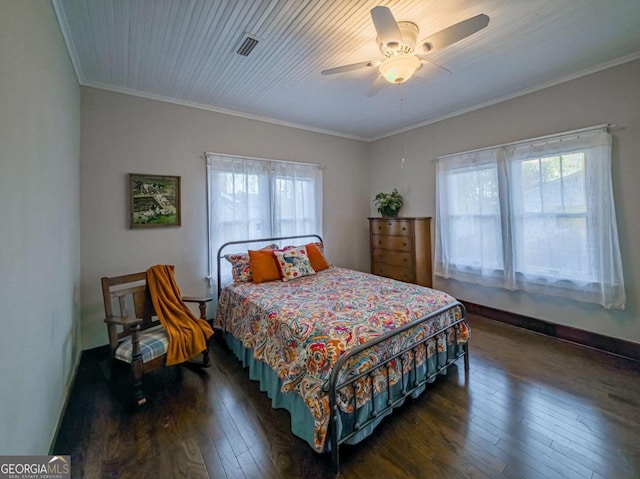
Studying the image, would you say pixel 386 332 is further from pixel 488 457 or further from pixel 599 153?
pixel 599 153

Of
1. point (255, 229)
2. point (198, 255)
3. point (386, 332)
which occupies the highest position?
point (255, 229)

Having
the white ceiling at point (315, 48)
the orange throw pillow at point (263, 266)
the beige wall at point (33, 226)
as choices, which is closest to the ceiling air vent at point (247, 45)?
the white ceiling at point (315, 48)

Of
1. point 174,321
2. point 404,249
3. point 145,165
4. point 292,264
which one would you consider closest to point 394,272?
point 404,249

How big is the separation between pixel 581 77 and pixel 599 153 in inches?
32.3

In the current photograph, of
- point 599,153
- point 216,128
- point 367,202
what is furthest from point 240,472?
point 367,202

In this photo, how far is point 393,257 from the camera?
416cm

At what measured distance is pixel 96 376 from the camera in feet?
7.82

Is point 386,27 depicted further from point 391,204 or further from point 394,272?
point 394,272

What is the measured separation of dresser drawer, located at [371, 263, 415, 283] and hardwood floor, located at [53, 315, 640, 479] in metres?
1.56

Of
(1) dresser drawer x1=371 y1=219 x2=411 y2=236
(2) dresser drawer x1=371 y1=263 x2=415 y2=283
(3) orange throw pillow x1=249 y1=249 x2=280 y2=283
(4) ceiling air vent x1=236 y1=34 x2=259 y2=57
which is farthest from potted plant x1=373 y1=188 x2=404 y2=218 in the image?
(4) ceiling air vent x1=236 y1=34 x2=259 y2=57

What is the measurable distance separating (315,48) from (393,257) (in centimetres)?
293

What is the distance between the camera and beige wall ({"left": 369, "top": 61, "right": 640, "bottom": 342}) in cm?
249

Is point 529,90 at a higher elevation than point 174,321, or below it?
higher

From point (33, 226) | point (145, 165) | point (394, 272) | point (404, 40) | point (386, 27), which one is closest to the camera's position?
point (33, 226)
